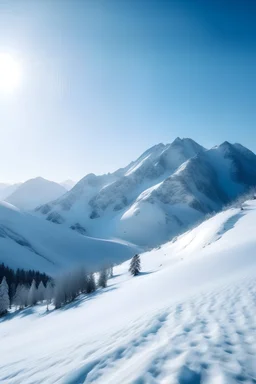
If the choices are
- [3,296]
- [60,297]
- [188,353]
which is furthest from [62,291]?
[188,353]

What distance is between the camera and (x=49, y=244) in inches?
5807

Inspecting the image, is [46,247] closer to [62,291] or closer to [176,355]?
[62,291]

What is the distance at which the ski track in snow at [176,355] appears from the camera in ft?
18.0

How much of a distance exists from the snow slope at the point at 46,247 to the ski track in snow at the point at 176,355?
338 ft

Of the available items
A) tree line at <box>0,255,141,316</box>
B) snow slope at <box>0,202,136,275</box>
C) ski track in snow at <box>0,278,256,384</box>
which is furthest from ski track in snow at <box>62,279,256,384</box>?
snow slope at <box>0,202,136,275</box>

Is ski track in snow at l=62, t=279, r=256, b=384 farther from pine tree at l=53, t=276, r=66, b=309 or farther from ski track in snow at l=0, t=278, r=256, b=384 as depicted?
pine tree at l=53, t=276, r=66, b=309

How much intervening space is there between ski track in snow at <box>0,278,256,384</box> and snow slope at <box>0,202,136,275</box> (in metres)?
103

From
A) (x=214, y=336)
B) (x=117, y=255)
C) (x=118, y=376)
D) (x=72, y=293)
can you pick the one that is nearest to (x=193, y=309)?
(x=214, y=336)

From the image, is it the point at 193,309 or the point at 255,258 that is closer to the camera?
the point at 193,309

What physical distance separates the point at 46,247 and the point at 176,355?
480 ft

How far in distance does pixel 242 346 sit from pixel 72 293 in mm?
49741

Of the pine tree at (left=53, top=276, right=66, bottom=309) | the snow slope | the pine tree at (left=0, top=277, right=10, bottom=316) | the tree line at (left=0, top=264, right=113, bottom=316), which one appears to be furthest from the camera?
the snow slope

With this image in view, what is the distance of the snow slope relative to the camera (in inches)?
4540

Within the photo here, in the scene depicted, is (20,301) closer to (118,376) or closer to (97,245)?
(118,376)
